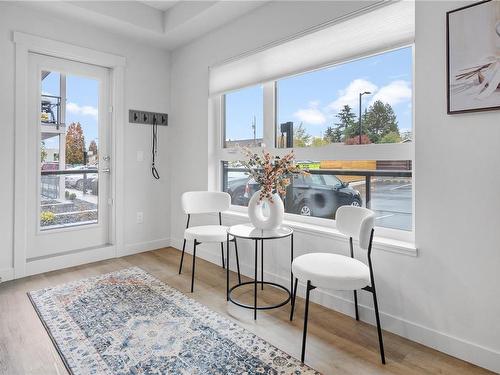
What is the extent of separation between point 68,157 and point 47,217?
2.12ft

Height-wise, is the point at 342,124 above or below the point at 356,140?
above

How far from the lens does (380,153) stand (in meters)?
2.17

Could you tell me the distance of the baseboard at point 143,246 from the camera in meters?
3.66

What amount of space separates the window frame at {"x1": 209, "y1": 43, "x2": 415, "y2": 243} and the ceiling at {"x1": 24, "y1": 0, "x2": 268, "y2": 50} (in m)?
0.72

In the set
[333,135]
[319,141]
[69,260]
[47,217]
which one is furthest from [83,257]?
[333,135]

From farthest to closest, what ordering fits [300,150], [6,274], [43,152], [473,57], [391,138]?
[43,152] → [6,274] → [300,150] → [391,138] → [473,57]

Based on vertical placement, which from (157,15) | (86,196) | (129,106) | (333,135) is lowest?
(86,196)

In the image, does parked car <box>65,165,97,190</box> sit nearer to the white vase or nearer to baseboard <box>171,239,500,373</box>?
the white vase

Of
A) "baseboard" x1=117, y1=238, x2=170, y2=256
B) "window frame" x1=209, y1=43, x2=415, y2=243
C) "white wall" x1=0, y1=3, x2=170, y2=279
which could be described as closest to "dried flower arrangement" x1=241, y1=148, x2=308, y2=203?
"window frame" x1=209, y1=43, x2=415, y2=243

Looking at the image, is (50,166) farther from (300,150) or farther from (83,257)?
(300,150)

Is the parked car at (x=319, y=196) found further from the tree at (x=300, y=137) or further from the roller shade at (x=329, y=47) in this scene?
the roller shade at (x=329, y=47)

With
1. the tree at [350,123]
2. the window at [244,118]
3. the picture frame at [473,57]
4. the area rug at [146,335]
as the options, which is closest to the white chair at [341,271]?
the area rug at [146,335]

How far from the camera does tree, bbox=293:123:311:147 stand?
2.72 m

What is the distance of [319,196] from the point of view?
2.68m
